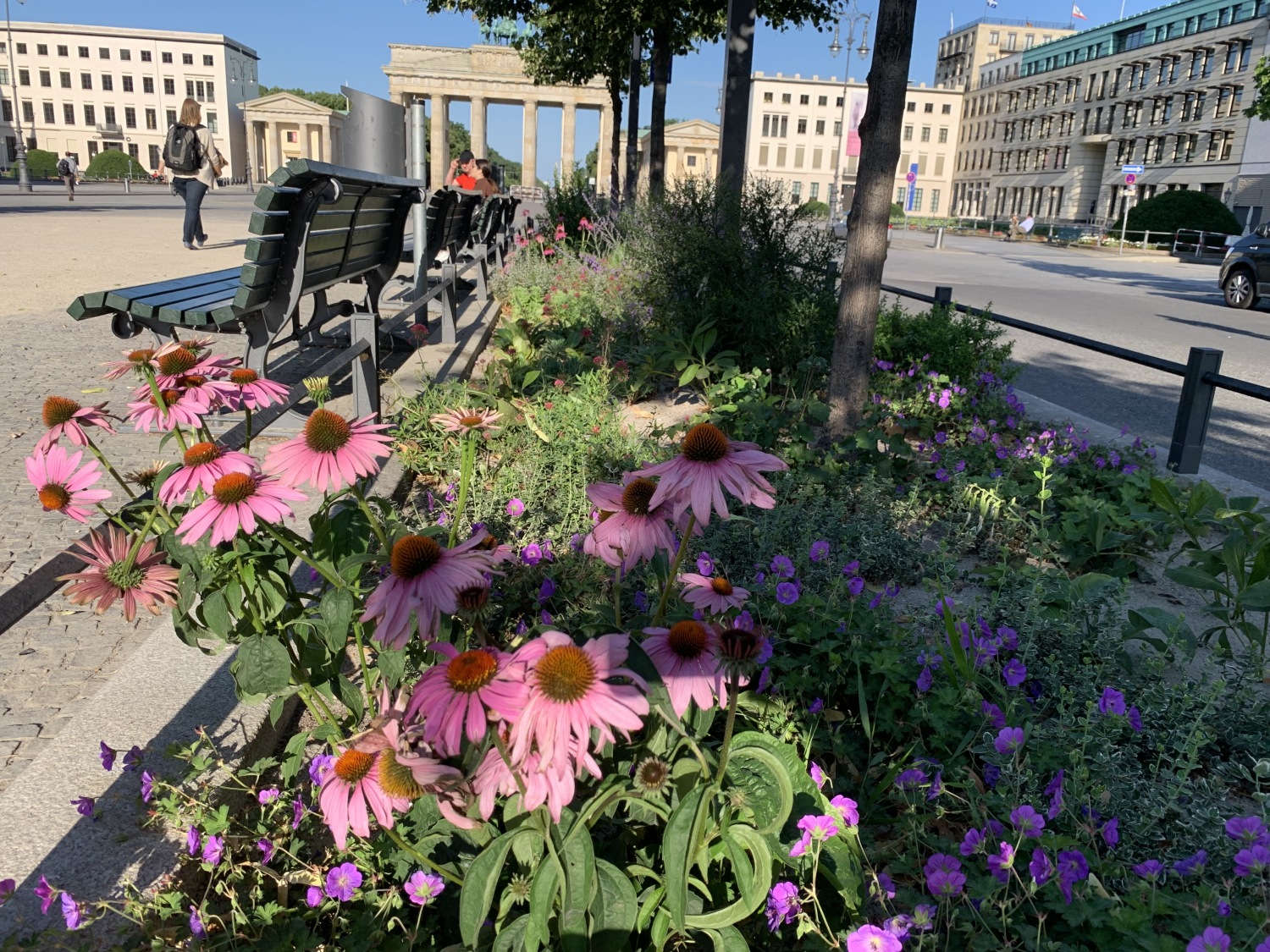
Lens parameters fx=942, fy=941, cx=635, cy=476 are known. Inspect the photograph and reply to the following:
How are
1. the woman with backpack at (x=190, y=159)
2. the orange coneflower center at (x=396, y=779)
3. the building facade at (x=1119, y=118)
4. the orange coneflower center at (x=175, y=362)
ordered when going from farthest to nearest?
the building facade at (x=1119, y=118) → the woman with backpack at (x=190, y=159) → the orange coneflower center at (x=175, y=362) → the orange coneflower center at (x=396, y=779)

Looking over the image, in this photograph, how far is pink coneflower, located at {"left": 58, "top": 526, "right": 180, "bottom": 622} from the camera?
1651 millimetres

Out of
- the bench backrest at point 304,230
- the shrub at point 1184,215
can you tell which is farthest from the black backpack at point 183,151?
the shrub at point 1184,215

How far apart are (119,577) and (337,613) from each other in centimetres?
40

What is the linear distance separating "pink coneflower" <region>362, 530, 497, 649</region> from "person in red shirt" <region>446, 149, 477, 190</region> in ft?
41.0

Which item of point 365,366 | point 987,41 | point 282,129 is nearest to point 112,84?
point 282,129

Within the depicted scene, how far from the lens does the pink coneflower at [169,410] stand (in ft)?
5.65

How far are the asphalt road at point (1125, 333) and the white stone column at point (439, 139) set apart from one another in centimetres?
4773

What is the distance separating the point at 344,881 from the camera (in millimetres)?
1616

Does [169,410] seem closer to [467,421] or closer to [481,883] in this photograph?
[467,421]

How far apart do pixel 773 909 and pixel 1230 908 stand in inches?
28.7

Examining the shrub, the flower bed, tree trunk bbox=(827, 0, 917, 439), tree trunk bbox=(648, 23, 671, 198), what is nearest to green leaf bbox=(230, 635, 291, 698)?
the flower bed

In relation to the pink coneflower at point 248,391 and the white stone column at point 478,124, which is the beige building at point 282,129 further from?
the pink coneflower at point 248,391

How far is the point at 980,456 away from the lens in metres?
4.37

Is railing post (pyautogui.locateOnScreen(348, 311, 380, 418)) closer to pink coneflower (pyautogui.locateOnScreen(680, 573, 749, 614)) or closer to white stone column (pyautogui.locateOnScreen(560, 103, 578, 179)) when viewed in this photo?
pink coneflower (pyautogui.locateOnScreen(680, 573, 749, 614))
